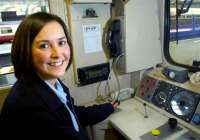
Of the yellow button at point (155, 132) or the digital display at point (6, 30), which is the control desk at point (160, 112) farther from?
the digital display at point (6, 30)

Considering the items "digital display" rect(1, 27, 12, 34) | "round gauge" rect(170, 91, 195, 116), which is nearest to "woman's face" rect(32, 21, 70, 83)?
"digital display" rect(1, 27, 12, 34)

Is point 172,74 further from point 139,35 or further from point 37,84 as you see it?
point 37,84

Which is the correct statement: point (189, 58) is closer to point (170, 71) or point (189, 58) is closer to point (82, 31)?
point (170, 71)

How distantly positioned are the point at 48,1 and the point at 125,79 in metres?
1.01

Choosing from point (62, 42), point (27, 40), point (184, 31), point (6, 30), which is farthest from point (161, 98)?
point (6, 30)

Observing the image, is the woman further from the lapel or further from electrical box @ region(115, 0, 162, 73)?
electrical box @ region(115, 0, 162, 73)

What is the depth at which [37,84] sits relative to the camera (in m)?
0.89

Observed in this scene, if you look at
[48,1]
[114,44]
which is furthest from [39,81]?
[114,44]

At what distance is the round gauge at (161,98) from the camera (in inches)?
60.3

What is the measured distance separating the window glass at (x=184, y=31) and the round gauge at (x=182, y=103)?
0.40 m

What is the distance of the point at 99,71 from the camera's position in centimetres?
174

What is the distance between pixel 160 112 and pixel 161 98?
0.36 feet

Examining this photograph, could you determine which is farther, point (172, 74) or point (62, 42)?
point (172, 74)

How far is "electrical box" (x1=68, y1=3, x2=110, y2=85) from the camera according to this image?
5.17 ft
